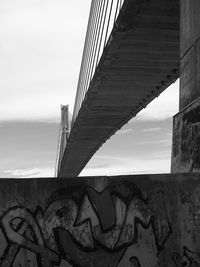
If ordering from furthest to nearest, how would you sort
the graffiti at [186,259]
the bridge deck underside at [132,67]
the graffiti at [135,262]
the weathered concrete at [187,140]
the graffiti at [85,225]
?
the bridge deck underside at [132,67] → the weathered concrete at [187,140] → the graffiti at [186,259] → the graffiti at [135,262] → the graffiti at [85,225]

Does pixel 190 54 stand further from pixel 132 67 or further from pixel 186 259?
pixel 132 67

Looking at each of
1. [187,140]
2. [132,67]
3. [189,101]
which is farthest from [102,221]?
[132,67]

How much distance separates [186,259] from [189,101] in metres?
3.83

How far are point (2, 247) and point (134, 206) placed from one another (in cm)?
220

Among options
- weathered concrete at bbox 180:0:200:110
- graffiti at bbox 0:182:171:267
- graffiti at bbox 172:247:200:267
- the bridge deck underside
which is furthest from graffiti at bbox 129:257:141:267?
the bridge deck underside

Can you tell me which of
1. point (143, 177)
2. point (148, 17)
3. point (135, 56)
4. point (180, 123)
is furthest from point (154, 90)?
point (143, 177)

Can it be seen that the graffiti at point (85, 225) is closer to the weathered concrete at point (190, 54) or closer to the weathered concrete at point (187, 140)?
the weathered concrete at point (187, 140)

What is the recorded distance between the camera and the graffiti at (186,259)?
8.48 m

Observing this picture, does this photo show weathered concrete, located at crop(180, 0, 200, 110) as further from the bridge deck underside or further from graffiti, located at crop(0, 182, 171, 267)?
the bridge deck underside

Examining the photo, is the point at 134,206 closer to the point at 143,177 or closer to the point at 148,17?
the point at 143,177

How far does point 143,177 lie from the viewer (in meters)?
8.68

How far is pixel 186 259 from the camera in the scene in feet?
27.9

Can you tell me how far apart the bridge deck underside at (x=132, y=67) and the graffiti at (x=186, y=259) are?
11345mm

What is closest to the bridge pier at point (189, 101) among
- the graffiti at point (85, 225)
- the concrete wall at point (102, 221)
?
the concrete wall at point (102, 221)
